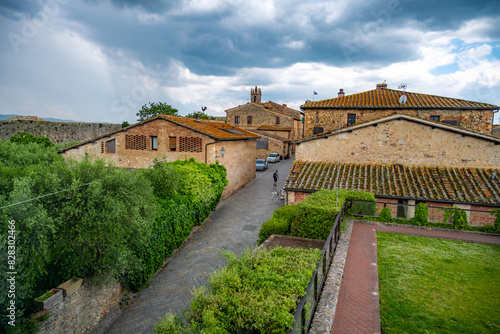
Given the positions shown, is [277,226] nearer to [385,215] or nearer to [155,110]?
[385,215]

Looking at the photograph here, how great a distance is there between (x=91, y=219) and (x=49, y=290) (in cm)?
188

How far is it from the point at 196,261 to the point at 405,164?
1261 cm

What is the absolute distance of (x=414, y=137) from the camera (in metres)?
15.6

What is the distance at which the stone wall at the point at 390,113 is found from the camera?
17812mm

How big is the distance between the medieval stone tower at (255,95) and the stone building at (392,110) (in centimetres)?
3635

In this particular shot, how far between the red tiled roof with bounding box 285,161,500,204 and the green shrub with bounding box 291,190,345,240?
5.27m

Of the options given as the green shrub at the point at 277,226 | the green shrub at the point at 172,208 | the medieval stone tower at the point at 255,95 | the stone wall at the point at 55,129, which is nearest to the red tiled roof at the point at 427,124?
the green shrub at the point at 172,208

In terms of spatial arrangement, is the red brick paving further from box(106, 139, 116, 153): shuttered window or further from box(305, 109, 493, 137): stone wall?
box(106, 139, 116, 153): shuttered window

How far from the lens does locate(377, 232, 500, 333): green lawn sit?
5.20 meters

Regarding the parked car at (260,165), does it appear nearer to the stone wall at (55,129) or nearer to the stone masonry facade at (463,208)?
the stone wall at (55,129)

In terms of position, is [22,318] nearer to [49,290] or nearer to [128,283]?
[49,290]

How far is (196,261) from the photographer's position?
453 inches

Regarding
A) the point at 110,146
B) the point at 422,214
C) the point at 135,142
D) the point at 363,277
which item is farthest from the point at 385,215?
the point at 110,146

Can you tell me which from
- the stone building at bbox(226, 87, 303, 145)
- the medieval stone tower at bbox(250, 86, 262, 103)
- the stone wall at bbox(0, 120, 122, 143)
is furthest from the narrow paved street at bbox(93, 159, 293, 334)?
the medieval stone tower at bbox(250, 86, 262, 103)
